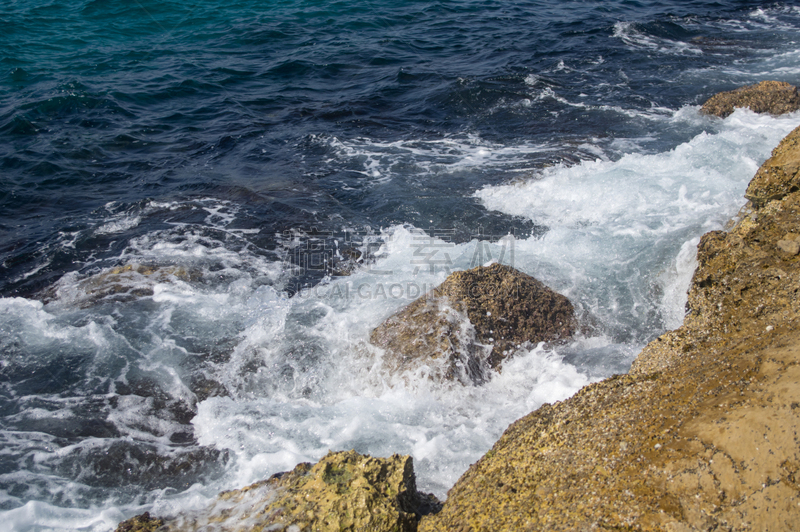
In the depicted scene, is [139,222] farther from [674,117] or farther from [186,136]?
[674,117]

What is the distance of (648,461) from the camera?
1.83m

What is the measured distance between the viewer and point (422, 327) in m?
4.22

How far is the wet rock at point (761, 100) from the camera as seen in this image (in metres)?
8.48

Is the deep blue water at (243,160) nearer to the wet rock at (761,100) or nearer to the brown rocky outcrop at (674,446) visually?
the wet rock at (761,100)

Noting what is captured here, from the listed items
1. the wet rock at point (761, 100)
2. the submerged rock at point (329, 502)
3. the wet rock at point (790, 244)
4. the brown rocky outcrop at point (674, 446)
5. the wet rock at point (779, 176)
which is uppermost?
the wet rock at point (779, 176)

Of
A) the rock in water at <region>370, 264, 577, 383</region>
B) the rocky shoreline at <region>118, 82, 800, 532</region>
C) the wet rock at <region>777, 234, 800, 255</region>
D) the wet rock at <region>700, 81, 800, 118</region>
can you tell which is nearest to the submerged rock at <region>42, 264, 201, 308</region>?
the rock in water at <region>370, 264, 577, 383</region>

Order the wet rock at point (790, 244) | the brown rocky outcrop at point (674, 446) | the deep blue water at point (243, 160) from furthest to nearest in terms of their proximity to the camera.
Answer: the deep blue water at point (243, 160) < the wet rock at point (790, 244) < the brown rocky outcrop at point (674, 446)

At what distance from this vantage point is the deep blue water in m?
3.99

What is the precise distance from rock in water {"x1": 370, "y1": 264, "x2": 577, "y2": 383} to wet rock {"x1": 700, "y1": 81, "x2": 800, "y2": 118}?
6743 mm

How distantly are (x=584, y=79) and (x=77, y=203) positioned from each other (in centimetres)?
1034

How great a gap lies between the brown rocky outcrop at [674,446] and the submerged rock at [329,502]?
0.22 metres

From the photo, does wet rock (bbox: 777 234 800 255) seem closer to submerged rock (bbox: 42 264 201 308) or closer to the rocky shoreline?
the rocky shoreline

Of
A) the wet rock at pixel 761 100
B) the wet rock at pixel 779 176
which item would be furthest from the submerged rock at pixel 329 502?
the wet rock at pixel 761 100

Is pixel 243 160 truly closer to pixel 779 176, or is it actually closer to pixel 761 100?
pixel 779 176
